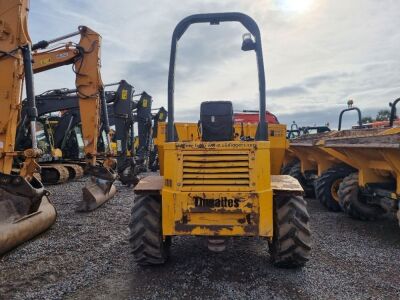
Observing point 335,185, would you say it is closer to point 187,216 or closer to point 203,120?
point 203,120

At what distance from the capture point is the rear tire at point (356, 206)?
6.77 meters

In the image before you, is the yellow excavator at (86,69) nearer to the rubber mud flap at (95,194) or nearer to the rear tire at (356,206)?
the rubber mud flap at (95,194)

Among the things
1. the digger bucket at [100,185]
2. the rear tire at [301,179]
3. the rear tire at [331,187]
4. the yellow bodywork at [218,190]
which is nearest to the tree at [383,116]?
the rear tire at [301,179]

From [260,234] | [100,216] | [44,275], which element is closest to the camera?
[260,234]

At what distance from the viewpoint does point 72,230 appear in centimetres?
630

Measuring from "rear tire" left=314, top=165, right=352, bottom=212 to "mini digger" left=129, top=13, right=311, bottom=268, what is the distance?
3922mm

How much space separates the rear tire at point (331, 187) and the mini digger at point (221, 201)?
12.9ft

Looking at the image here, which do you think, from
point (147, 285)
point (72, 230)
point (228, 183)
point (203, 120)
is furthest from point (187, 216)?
point (72, 230)

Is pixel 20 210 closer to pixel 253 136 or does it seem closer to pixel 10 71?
pixel 10 71

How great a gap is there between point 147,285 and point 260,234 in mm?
1226

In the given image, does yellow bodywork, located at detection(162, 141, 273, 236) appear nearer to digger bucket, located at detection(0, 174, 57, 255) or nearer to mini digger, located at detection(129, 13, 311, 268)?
mini digger, located at detection(129, 13, 311, 268)

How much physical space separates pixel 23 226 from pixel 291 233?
3.49 meters

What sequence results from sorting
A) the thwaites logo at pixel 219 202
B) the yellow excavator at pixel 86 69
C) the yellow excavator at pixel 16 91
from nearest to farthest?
the thwaites logo at pixel 219 202
the yellow excavator at pixel 16 91
the yellow excavator at pixel 86 69

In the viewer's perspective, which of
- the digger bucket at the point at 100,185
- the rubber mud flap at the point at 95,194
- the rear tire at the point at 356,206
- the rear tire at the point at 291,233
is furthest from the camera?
the digger bucket at the point at 100,185
